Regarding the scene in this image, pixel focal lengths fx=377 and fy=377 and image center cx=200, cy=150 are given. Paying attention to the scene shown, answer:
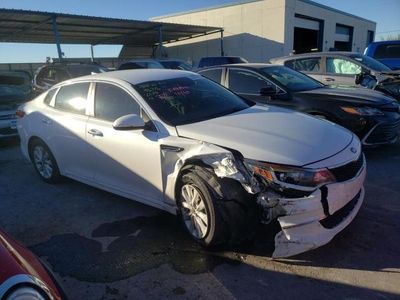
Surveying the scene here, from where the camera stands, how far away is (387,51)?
39.7 ft

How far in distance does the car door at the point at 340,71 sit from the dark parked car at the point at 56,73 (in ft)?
22.5

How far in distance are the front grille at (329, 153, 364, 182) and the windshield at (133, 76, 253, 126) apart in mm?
1400

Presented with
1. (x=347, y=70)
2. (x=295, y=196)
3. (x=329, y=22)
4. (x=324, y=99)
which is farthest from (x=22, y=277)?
Answer: (x=329, y=22)

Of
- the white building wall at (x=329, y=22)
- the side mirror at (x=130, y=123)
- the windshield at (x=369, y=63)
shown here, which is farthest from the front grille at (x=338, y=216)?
the white building wall at (x=329, y=22)

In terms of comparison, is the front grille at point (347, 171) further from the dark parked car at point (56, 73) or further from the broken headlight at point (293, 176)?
the dark parked car at point (56, 73)

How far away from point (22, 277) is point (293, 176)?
2.02 meters

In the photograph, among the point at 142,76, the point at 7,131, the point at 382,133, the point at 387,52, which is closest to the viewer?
the point at 142,76

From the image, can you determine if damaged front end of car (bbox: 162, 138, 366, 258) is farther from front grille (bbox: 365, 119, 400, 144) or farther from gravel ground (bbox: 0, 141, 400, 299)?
front grille (bbox: 365, 119, 400, 144)

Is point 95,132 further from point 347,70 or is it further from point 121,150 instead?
point 347,70

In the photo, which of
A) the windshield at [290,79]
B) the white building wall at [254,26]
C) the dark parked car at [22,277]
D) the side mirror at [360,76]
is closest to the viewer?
the dark parked car at [22,277]

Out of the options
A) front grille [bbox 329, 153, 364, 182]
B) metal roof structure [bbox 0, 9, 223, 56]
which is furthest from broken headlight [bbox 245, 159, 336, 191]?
metal roof structure [bbox 0, 9, 223, 56]

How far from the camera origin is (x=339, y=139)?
3.51 metres

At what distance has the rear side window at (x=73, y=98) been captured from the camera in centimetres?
470

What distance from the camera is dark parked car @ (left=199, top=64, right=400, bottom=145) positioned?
222 inches
